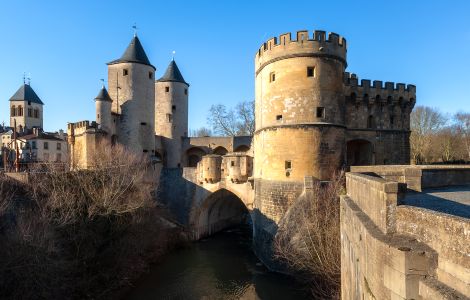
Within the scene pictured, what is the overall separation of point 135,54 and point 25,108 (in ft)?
113

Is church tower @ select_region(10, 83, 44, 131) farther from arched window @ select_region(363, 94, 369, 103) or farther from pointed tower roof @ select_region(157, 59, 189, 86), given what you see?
arched window @ select_region(363, 94, 369, 103)

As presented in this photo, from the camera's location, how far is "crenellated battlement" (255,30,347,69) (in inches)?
643

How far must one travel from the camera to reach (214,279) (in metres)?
17.8

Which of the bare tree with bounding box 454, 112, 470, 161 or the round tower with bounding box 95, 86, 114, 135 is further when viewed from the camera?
the bare tree with bounding box 454, 112, 470, 161

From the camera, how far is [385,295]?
477 cm

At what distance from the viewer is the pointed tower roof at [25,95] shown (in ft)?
167

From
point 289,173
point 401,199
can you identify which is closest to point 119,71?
point 289,173

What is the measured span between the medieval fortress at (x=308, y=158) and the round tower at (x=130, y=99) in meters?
0.09

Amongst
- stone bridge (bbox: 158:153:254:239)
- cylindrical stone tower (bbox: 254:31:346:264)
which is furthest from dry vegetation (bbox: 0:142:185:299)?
cylindrical stone tower (bbox: 254:31:346:264)

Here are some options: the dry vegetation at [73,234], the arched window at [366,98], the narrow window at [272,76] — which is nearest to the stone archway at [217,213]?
the dry vegetation at [73,234]

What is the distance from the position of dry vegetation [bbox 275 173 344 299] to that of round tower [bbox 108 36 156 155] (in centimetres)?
1625

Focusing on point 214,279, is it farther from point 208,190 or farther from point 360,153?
point 360,153

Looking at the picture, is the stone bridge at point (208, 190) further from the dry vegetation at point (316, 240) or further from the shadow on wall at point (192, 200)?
the dry vegetation at point (316, 240)

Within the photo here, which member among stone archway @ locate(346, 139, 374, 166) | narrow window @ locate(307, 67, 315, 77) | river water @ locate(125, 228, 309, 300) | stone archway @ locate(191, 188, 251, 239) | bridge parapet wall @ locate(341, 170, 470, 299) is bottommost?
river water @ locate(125, 228, 309, 300)
